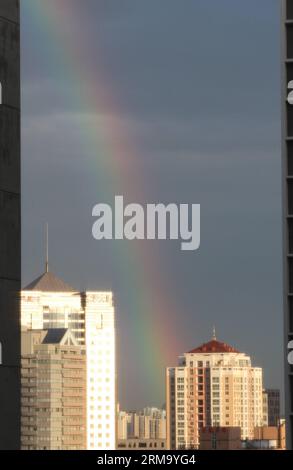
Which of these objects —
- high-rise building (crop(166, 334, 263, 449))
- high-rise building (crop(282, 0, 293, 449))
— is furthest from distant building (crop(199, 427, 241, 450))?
high-rise building (crop(282, 0, 293, 449))

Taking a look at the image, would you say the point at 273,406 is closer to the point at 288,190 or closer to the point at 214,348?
the point at 214,348

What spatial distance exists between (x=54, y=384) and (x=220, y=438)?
22.3 m

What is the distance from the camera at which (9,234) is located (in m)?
6.42

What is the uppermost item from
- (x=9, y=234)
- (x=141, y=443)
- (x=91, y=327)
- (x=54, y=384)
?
(x=91, y=327)

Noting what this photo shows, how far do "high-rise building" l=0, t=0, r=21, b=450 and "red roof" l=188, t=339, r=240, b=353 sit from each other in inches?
3547

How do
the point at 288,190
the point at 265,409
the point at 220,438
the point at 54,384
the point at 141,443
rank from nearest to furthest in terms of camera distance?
the point at 288,190
the point at 220,438
the point at 141,443
the point at 265,409
the point at 54,384

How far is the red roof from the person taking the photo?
96.4 m

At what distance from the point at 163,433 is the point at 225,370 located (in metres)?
6.64

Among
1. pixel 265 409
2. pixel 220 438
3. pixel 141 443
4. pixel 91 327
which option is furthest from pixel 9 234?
pixel 91 327

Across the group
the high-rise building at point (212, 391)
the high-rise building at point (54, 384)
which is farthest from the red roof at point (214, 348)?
the high-rise building at point (54, 384)

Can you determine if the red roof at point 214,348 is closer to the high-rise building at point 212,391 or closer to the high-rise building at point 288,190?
the high-rise building at point 212,391

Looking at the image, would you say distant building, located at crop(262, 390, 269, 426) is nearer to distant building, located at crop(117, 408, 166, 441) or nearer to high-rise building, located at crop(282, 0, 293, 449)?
distant building, located at crop(117, 408, 166, 441)

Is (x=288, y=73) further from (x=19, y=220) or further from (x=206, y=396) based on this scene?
(x=206, y=396)

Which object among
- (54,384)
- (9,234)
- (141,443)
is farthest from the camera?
(54,384)
